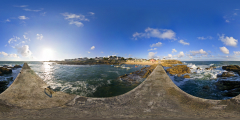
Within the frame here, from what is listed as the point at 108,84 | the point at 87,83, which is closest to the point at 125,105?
the point at 108,84

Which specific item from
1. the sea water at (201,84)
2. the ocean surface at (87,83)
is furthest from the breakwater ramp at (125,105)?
the sea water at (201,84)

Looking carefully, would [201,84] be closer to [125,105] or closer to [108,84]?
[108,84]

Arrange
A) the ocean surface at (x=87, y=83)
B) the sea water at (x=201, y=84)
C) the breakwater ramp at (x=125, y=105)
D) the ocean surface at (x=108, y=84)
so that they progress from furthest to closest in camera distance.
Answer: the ocean surface at (x=87, y=83), the ocean surface at (x=108, y=84), the sea water at (x=201, y=84), the breakwater ramp at (x=125, y=105)

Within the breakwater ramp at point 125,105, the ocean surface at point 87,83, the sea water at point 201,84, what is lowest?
the ocean surface at point 87,83

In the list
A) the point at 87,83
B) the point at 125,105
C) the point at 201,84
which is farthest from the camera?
the point at 87,83

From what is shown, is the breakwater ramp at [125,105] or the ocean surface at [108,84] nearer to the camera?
the breakwater ramp at [125,105]

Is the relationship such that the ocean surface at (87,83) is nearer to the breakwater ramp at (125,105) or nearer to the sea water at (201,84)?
the sea water at (201,84)

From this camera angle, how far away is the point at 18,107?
192 centimetres

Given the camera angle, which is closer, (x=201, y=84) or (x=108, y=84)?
(x=201, y=84)

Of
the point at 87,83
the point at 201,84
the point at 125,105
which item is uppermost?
the point at 125,105

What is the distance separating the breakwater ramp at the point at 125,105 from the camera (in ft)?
5.57

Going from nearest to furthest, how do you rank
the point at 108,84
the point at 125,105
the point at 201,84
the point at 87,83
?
the point at 125,105
the point at 201,84
the point at 108,84
the point at 87,83

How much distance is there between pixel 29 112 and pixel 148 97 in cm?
237

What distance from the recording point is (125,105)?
6.31ft
